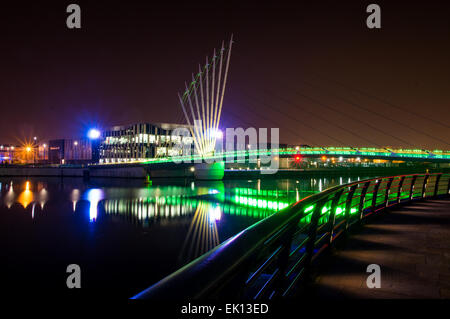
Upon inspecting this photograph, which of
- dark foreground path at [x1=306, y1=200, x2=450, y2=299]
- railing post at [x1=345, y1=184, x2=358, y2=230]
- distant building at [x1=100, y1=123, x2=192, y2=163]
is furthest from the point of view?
distant building at [x1=100, y1=123, x2=192, y2=163]

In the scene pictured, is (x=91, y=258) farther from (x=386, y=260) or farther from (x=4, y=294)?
(x=386, y=260)

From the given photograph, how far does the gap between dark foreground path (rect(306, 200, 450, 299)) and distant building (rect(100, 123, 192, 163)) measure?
86.5 meters

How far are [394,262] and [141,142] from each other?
90693 mm

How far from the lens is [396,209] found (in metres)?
10.3

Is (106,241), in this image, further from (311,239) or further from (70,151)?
(70,151)

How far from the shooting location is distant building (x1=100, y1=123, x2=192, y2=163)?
92.0 meters

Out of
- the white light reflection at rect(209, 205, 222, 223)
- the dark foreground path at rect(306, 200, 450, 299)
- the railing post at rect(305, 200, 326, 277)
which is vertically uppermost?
the railing post at rect(305, 200, 326, 277)

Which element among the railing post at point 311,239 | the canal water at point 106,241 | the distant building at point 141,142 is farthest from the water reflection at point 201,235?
the distant building at point 141,142

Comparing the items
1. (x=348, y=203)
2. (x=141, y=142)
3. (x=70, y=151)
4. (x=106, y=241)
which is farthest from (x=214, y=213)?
(x=70, y=151)

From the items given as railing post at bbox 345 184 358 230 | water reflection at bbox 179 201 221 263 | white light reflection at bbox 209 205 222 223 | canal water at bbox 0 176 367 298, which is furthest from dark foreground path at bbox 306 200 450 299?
white light reflection at bbox 209 205 222 223

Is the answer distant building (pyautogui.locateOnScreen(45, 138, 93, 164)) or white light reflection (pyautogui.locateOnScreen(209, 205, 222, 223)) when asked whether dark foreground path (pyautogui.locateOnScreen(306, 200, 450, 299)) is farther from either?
distant building (pyautogui.locateOnScreen(45, 138, 93, 164))

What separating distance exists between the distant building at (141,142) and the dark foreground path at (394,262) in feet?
284
